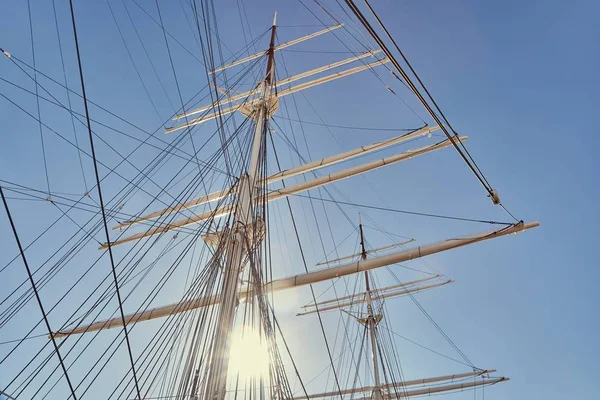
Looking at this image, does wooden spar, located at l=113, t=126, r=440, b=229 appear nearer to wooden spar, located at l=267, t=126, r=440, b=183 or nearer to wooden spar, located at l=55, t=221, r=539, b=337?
wooden spar, located at l=267, t=126, r=440, b=183

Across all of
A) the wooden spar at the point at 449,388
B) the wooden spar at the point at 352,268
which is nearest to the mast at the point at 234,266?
the wooden spar at the point at 352,268

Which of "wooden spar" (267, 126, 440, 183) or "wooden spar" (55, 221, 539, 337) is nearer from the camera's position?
"wooden spar" (55, 221, 539, 337)

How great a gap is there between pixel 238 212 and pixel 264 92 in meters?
4.02

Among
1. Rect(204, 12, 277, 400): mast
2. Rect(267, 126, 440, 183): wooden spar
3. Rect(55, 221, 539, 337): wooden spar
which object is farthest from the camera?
Rect(267, 126, 440, 183): wooden spar

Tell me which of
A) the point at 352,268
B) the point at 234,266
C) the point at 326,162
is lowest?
the point at 234,266

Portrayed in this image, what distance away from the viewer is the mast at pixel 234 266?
4672 millimetres

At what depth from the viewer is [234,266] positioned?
579 centimetres

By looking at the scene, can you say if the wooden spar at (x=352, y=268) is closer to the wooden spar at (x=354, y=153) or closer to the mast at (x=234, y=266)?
the mast at (x=234, y=266)

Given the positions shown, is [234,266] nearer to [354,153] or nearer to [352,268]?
[352,268]

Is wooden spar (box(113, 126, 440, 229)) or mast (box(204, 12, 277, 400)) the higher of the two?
wooden spar (box(113, 126, 440, 229))

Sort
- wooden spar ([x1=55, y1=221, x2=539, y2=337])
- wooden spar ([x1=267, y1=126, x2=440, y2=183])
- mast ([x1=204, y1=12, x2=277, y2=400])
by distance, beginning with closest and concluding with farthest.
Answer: mast ([x1=204, y1=12, x2=277, y2=400]), wooden spar ([x1=55, y1=221, x2=539, y2=337]), wooden spar ([x1=267, y1=126, x2=440, y2=183])

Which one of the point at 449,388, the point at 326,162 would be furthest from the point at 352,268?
the point at 449,388

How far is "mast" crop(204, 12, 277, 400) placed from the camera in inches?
184

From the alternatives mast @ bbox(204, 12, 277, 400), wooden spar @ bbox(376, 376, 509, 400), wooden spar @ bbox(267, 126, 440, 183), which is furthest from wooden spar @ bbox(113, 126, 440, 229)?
wooden spar @ bbox(376, 376, 509, 400)
